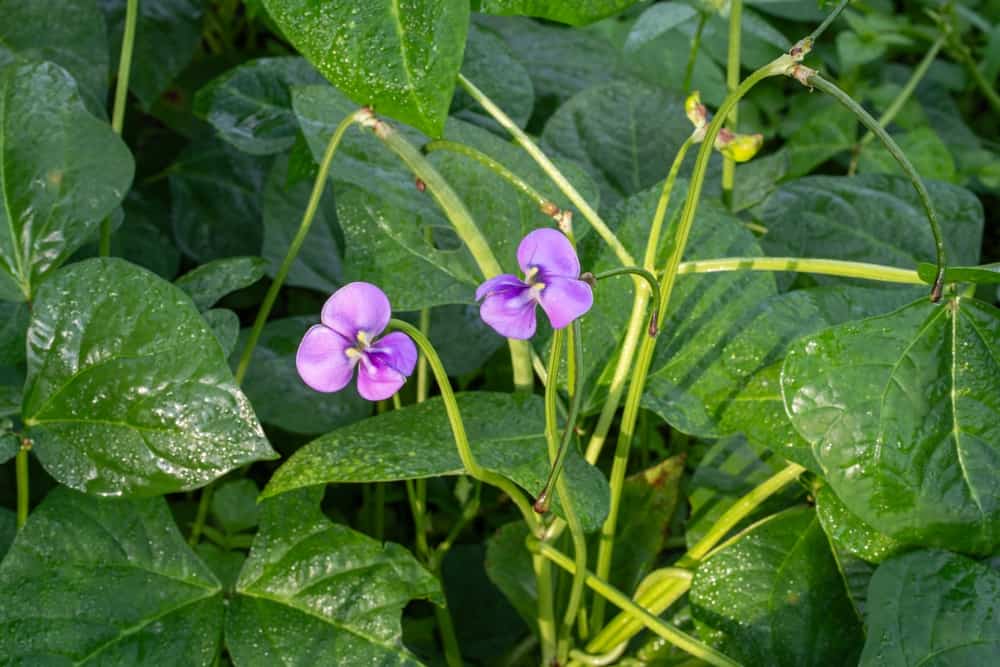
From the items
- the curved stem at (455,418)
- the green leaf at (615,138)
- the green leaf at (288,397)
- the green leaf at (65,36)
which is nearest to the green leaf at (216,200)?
the green leaf at (65,36)

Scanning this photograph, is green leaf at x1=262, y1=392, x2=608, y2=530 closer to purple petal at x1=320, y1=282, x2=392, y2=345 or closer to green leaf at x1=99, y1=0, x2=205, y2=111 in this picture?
purple petal at x1=320, y1=282, x2=392, y2=345

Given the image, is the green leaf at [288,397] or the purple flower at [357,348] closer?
the purple flower at [357,348]

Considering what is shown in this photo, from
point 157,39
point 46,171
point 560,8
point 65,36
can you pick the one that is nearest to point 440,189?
point 560,8

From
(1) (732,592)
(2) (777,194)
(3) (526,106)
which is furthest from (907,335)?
(3) (526,106)

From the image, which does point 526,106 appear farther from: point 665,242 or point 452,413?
point 452,413

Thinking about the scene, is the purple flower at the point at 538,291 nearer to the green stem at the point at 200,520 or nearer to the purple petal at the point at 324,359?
the purple petal at the point at 324,359
